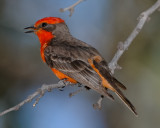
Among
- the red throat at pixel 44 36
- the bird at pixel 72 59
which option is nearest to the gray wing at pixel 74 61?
the bird at pixel 72 59

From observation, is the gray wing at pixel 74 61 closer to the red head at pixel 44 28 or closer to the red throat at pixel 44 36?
the red throat at pixel 44 36

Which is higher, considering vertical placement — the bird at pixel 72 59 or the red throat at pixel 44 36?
the red throat at pixel 44 36

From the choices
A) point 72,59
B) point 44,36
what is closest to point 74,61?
point 72,59

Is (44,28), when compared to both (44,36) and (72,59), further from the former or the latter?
(72,59)

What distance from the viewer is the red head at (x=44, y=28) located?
9297 mm

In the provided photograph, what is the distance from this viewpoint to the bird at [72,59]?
26.0 ft

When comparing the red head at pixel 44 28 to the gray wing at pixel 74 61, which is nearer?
the gray wing at pixel 74 61

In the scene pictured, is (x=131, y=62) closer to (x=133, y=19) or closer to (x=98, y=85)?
(x=133, y=19)

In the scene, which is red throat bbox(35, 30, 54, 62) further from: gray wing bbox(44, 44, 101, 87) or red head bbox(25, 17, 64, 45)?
gray wing bbox(44, 44, 101, 87)

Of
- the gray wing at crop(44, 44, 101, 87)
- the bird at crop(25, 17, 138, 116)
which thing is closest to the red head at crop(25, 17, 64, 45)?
the bird at crop(25, 17, 138, 116)

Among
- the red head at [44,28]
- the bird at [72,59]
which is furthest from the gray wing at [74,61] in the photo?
the red head at [44,28]

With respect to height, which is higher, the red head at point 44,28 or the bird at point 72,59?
the red head at point 44,28

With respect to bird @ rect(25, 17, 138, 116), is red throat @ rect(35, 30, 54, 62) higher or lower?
higher

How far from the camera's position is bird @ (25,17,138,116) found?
26.0 ft
